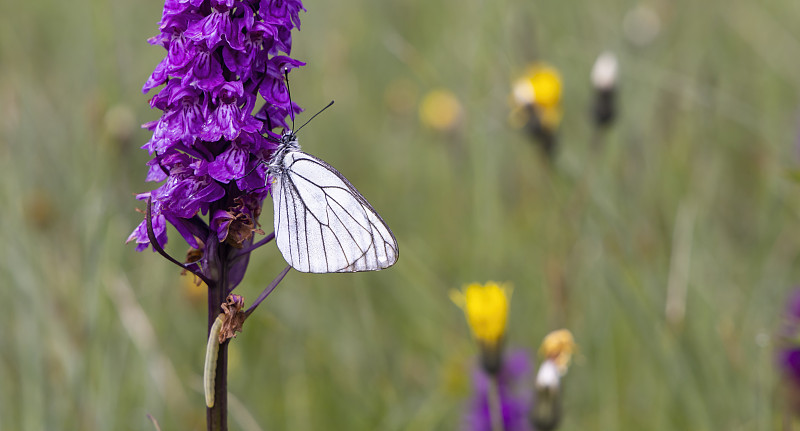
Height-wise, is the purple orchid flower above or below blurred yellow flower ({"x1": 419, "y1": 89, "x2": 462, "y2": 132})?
above

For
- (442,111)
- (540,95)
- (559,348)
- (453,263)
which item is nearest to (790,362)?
(559,348)

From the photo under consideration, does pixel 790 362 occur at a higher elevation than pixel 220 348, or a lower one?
lower

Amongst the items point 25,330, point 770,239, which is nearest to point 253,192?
point 25,330

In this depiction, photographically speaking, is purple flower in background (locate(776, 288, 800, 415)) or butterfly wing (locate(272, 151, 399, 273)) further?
purple flower in background (locate(776, 288, 800, 415))

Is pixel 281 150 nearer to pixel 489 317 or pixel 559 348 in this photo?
pixel 489 317

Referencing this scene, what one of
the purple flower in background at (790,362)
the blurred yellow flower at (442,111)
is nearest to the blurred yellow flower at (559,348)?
the purple flower in background at (790,362)

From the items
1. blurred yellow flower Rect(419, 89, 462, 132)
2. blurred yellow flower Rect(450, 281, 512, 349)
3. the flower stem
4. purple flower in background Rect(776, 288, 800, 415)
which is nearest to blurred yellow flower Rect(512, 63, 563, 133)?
blurred yellow flower Rect(450, 281, 512, 349)

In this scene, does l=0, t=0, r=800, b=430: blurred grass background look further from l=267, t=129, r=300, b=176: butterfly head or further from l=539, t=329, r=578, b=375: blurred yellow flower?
l=267, t=129, r=300, b=176: butterfly head
